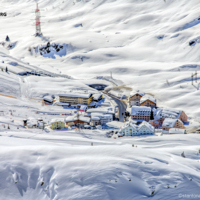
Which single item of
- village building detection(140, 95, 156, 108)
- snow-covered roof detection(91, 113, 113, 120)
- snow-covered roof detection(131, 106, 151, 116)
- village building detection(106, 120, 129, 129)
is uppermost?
village building detection(140, 95, 156, 108)

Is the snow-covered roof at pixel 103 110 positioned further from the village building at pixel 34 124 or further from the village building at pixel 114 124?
the village building at pixel 34 124

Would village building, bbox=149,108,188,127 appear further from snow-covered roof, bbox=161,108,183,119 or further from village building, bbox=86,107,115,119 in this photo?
village building, bbox=86,107,115,119

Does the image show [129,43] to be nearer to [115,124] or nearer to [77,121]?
[115,124]

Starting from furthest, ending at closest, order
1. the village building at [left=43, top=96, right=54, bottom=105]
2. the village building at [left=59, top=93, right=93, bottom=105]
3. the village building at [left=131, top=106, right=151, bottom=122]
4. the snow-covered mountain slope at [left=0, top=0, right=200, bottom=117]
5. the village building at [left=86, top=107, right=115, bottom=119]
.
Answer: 1. the snow-covered mountain slope at [left=0, top=0, right=200, bottom=117]
2. the village building at [left=43, top=96, right=54, bottom=105]
3. the village building at [left=59, top=93, right=93, bottom=105]
4. the village building at [left=86, top=107, right=115, bottom=119]
5. the village building at [left=131, top=106, right=151, bottom=122]

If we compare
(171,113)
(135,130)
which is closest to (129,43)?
(171,113)

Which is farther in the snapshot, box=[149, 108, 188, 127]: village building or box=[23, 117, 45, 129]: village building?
box=[149, 108, 188, 127]: village building

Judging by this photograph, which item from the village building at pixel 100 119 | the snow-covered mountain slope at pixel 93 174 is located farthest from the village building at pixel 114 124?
the snow-covered mountain slope at pixel 93 174

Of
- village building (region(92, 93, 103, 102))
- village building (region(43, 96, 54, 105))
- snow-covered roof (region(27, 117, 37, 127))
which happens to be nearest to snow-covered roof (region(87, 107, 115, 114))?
village building (region(92, 93, 103, 102))
